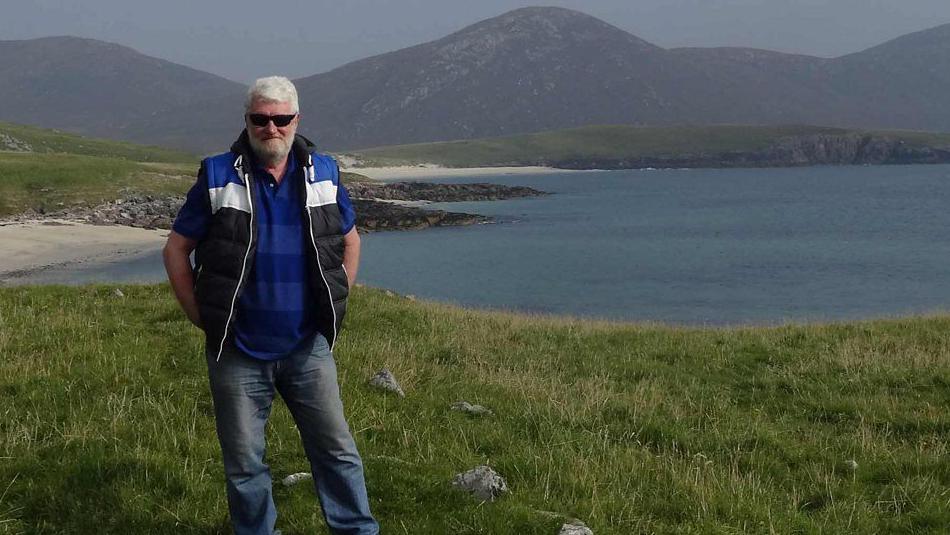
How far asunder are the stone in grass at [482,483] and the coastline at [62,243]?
42.4 metres

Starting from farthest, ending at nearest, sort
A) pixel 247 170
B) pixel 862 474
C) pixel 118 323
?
1. pixel 118 323
2. pixel 862 474
3. pixel 247 170

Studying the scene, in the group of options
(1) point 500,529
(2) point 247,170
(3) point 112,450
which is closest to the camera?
(2) point 247,170

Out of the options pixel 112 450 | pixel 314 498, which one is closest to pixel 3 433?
pixel 112 450

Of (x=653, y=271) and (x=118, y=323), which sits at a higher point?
(x=118, y=323)

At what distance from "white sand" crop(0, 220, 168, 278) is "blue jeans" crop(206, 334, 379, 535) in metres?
46.3

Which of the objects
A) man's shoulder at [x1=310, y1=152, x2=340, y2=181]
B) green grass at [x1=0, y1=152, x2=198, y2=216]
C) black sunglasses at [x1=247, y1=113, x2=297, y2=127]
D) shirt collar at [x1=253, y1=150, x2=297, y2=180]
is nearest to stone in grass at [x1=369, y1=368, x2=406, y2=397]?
man's shoulder at [x1=310, y1=152, x2=340, y2=181]

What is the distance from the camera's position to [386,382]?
1038 centimetres

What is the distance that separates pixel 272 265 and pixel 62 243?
60290mm

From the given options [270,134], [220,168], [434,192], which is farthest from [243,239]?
[434,192]

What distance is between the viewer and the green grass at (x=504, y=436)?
6527 mm

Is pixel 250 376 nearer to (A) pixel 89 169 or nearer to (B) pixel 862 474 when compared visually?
(B) pixel 862 474

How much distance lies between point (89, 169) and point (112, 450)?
87851 millimetres

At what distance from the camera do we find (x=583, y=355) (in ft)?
54.5

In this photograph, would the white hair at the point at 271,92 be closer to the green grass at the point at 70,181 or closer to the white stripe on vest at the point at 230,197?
the white stripe on vest at the point at 230,197
